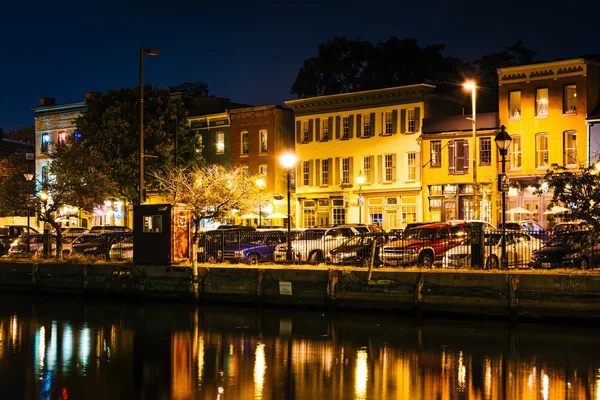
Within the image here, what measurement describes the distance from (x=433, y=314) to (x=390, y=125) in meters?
35.5

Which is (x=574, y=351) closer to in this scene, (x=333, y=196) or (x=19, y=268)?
(x=19, y=268)

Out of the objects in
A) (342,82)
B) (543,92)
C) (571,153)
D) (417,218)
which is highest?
(342,82)

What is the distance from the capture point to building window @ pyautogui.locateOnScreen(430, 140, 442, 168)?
58375 mm

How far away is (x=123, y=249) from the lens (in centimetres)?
3975

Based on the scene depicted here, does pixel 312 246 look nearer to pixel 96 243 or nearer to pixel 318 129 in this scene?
pixel 96 243

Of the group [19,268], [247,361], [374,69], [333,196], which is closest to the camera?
[247,361]

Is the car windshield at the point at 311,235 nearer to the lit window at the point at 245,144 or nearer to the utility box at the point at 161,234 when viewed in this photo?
the utility box at the point at 161,234

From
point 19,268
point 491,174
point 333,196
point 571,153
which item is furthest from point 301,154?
point 19,268

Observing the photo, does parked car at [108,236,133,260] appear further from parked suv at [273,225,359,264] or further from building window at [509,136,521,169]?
building window at [509,136,521,169]

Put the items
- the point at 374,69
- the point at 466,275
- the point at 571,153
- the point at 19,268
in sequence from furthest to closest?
1. the point at 374,69
2. the point at 571,153
3. the point at 19,268
4. the point at 466,275

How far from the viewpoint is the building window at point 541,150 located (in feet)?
178

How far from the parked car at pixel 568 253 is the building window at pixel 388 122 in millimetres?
30554

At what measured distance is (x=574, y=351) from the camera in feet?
68.7

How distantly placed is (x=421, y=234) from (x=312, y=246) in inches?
211
